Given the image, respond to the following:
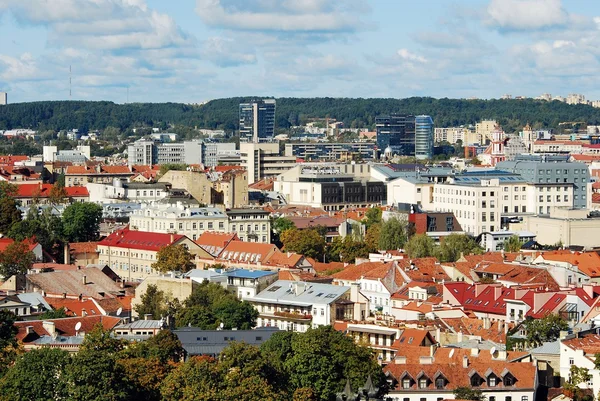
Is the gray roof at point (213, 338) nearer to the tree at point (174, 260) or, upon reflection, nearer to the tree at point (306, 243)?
the tree at point (174, 260)

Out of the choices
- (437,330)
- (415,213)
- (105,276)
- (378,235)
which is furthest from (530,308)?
(415,213)

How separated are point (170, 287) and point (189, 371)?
26.3m

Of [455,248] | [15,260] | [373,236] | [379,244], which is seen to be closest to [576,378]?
[15,260]

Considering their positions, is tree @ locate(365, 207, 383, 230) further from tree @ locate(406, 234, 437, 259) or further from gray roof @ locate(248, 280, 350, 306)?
gray roof @ locate(248, 280, 350, 306)

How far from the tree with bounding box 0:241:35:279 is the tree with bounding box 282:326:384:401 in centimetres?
3147

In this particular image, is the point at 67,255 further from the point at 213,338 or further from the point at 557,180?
the point at 557,180

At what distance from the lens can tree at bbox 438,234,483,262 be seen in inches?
3425

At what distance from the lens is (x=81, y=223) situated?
99.6 meters

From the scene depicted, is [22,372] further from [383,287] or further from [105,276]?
[105,276]

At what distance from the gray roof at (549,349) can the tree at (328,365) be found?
6.23 meters

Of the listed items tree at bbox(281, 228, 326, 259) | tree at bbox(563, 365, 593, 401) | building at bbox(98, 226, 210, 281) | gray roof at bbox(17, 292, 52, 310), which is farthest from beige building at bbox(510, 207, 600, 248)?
tree at bbox(563, 365, 593, 401)

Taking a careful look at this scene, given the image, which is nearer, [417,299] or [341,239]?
[417,299]

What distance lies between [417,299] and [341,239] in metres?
28.4

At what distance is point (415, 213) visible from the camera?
104m
